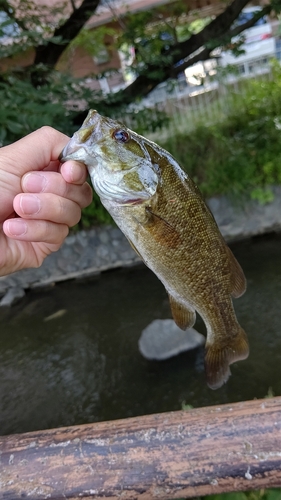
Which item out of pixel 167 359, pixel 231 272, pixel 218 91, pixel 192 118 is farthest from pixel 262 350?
pixel 218 91

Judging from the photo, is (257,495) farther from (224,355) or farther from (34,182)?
(34,182)

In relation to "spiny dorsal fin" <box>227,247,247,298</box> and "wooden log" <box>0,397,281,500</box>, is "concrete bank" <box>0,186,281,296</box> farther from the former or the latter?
"wooden log" <box>0,397,281,500</box>

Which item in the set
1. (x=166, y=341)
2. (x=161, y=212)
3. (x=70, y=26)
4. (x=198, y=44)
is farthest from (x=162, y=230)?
(x=198, y=44)

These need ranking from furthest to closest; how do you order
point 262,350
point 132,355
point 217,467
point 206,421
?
point 132,355
point 262,350
point 206,421
point 217,467

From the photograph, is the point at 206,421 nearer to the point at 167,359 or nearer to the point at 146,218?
the point at 146,218

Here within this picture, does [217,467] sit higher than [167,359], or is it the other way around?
[217,467]

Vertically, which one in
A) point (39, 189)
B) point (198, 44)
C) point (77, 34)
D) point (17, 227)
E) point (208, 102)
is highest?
point (77, 34)

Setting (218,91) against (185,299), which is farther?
(218,91)

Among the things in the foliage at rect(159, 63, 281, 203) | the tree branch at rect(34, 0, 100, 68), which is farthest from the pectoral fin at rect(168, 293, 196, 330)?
the foliage at rect(159, 63, 281, 203)
